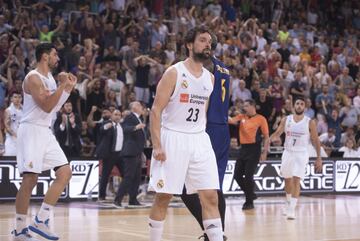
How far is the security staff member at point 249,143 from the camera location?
1638cm

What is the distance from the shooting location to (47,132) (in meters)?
9.52

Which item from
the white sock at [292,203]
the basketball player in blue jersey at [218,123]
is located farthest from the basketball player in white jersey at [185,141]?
the white sock at [292,203]

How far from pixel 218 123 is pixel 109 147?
7.67 metres

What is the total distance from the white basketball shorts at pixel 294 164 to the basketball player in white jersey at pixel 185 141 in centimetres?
685

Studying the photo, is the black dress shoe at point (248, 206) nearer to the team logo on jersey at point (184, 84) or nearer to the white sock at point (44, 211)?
the white sock at point (44, 211)

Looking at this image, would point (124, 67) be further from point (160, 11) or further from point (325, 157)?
point (325, 157)

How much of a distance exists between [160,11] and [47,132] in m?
15.5

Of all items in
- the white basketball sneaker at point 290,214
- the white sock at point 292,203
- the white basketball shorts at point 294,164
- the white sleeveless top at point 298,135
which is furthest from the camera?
the white sleeveless top at point 298,135

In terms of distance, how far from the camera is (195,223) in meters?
12.8

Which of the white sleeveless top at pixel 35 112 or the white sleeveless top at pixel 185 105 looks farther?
the white sleeveless top at pixel 35 112

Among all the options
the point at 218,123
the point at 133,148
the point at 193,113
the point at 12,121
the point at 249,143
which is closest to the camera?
the point at 193,113

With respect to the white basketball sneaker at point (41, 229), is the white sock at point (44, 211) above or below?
above

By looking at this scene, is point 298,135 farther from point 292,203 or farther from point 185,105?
point 185,105

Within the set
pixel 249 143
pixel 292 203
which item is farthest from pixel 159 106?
pixel 249 143
